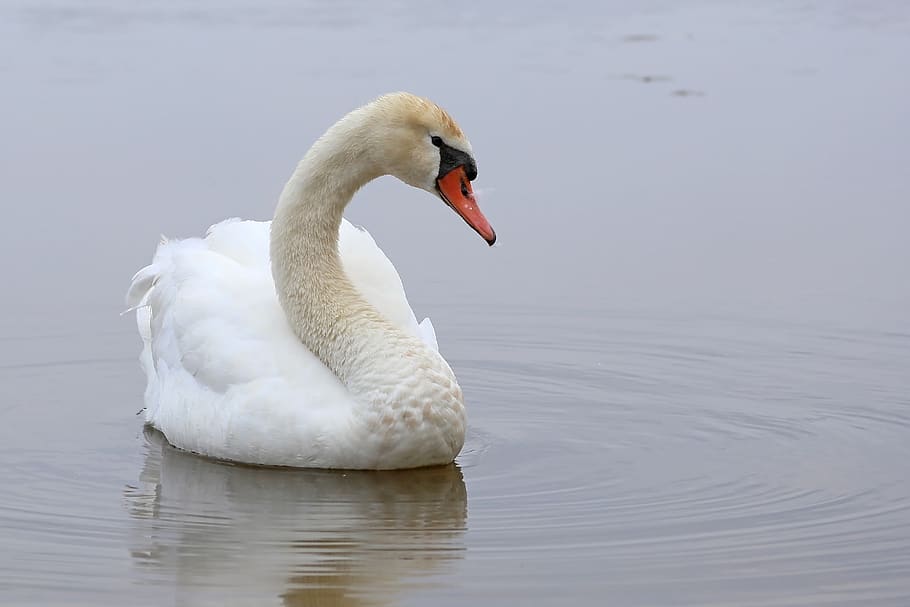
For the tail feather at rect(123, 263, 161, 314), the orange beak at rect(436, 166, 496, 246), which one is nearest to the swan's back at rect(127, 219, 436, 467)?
the tail feather at rect(123, 263, 161, 314)

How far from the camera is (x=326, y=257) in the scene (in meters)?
6.98

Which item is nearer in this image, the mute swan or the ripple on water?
the ripple on water

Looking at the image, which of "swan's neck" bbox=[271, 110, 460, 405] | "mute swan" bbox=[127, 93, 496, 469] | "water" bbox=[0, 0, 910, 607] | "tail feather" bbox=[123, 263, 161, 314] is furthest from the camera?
"tail feather" bbox=[123, 263, 161, 314]

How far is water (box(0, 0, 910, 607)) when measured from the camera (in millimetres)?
5375

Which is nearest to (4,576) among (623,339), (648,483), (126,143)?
(648,483)

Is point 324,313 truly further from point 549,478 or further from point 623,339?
point 623,339

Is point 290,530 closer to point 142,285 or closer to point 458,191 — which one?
point 458,191

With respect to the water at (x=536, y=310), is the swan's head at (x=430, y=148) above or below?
above

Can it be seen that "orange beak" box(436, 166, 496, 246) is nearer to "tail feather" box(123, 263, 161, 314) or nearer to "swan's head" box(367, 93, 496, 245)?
"swan's head" box(367, 93, 496, 245)

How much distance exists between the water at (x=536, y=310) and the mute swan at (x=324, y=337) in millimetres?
143

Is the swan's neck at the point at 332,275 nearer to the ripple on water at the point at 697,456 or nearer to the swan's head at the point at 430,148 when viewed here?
the swan's head at the point at 430,148

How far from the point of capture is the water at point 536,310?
5375 millimetres

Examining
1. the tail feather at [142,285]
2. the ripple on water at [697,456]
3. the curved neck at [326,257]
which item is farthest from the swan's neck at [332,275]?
the tail feather at [142,285]

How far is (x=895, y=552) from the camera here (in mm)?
5359
